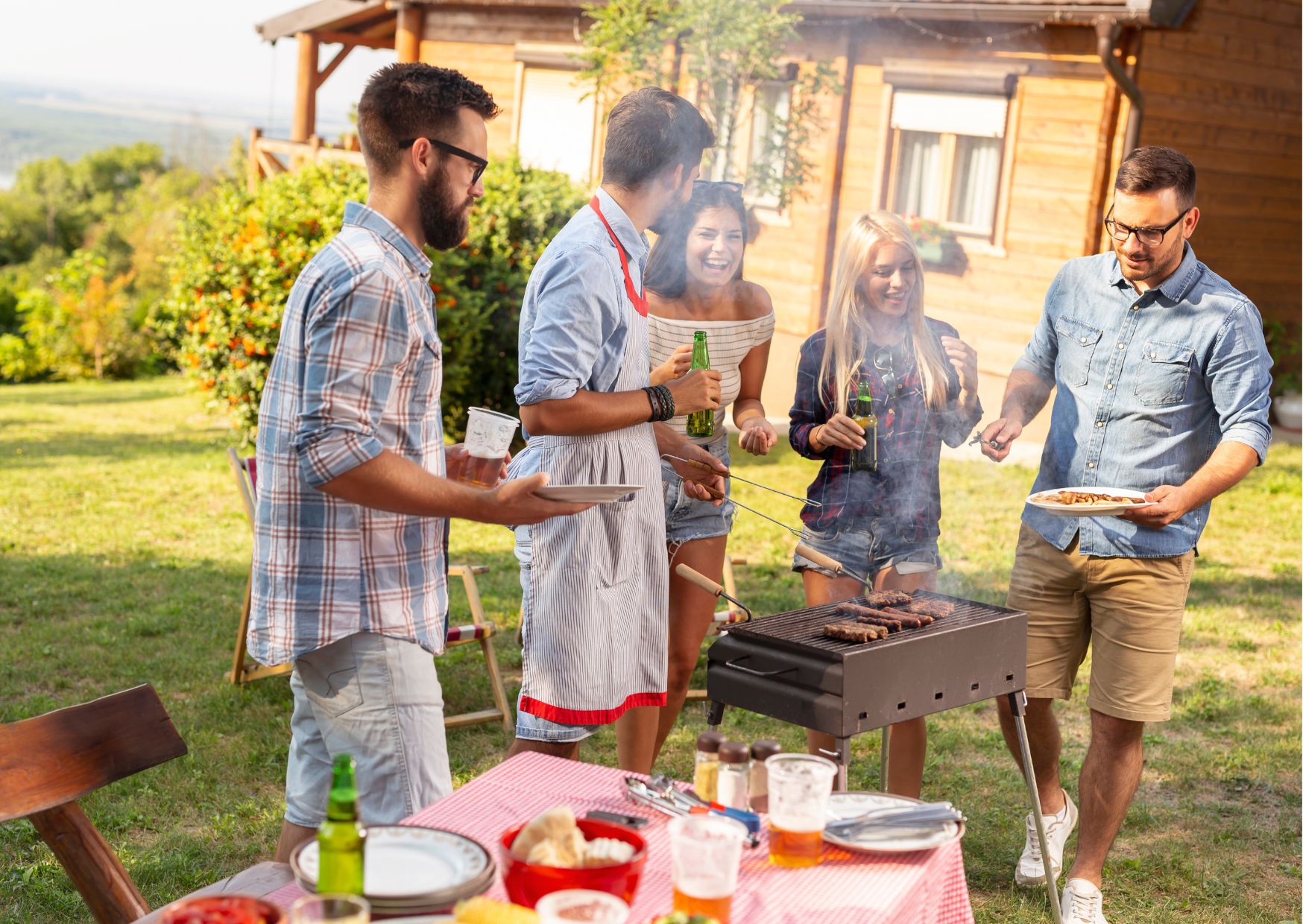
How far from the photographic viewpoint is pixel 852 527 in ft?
12.1

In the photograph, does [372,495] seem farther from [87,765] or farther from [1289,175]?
[1289,175]

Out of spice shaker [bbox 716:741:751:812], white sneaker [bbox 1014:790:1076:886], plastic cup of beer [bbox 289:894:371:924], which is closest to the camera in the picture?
plastic cup of beer [bbox 289:894:371:924]

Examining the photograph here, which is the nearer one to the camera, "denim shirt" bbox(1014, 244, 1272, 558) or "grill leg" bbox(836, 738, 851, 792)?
"grill leg" bbox(836, 738, 851, 792)

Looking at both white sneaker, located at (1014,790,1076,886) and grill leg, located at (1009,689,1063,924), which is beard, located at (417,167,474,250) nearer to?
grill leg, located at (1009,689,1063,924)

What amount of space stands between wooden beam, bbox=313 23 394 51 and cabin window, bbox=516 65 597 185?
307 cm

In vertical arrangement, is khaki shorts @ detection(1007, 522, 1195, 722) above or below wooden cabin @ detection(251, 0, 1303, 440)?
below

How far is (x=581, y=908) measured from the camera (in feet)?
5.12

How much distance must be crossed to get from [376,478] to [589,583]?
1036 millimetres

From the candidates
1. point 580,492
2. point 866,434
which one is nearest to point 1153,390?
point 866,434

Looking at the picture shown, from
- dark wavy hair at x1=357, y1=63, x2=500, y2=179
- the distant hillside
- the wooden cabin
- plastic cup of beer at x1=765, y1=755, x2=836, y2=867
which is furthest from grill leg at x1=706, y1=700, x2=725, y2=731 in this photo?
the distant hillside

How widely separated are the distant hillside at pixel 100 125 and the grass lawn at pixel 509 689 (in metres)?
61.9

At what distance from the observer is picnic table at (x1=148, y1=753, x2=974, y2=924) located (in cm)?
180

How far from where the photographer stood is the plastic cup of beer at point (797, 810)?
189 centimetres

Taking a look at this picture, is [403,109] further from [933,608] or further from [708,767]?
[933,608]
